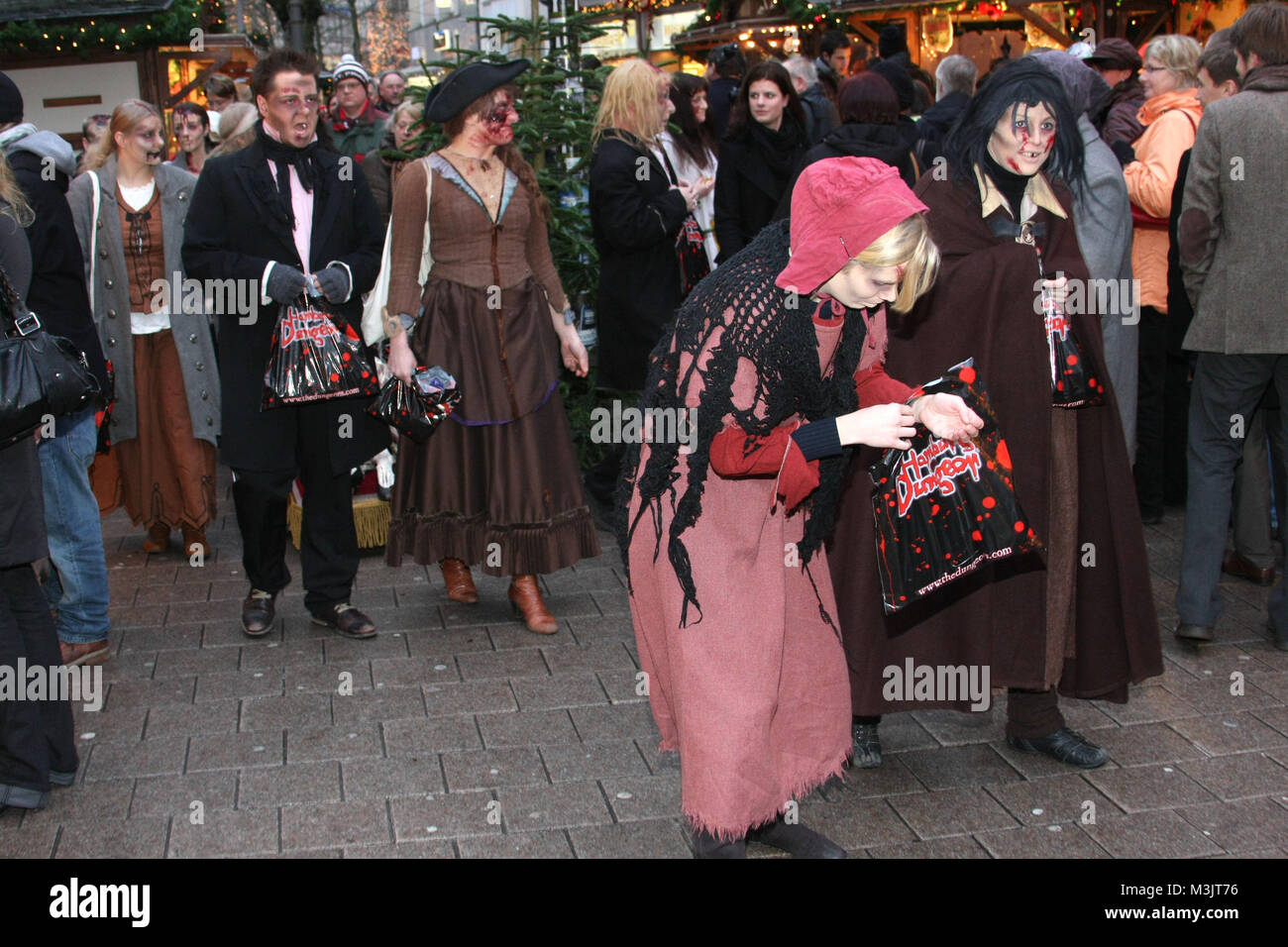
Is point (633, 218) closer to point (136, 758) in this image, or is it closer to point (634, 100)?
point (634, 100)

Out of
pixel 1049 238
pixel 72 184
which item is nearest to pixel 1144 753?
pixel 1049 238

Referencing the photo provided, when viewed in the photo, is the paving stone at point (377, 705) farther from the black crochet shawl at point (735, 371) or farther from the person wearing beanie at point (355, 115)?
the person wearing beanie at point (355, 115)

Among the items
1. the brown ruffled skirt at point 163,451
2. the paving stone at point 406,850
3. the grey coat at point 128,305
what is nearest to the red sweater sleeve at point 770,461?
the paving stone at point 406,850

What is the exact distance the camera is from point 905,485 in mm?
3281

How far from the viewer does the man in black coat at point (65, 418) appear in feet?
16.0

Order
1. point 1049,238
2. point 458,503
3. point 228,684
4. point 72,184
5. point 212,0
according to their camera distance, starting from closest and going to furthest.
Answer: point 1049,238, point 228,684, point 458,503, point 72,184, point 212,0

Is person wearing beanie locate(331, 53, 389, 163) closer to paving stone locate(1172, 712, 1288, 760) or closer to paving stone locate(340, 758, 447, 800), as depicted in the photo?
paving stone locate(340, 758, 447, 800)

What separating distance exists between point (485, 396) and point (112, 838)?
2.34 meters

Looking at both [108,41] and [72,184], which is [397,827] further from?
[108,41]

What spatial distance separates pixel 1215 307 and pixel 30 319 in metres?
4.12

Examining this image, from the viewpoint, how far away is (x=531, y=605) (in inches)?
224

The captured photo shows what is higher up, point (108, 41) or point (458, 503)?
point (108, 41)

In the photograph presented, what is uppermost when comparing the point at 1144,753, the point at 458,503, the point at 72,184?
the point at 72,184

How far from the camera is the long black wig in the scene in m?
3.96
